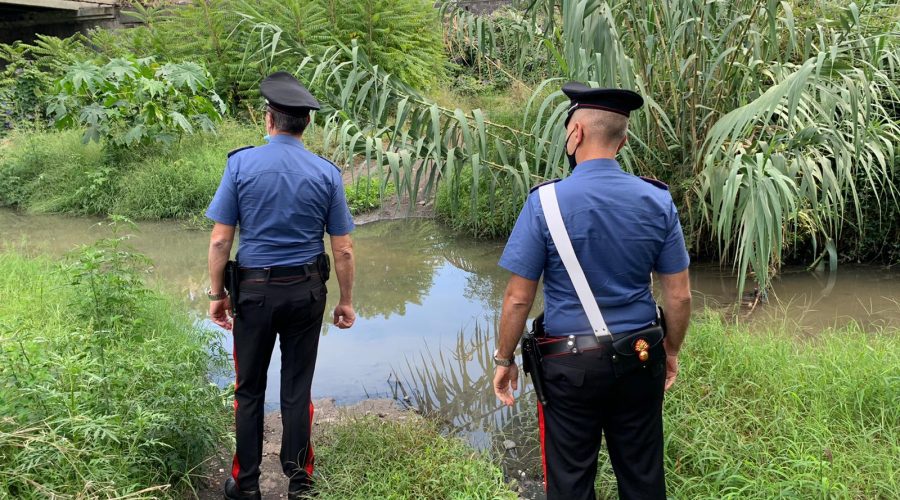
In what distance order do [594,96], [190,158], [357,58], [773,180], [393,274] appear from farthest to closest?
[190,158] < [393,274] < [357,58] < [773,180] < [594,96]

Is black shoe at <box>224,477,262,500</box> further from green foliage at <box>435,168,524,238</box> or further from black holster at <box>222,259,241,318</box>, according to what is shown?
green foliage at <box>435,168,524,238</box>

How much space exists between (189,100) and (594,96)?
9.03 meters

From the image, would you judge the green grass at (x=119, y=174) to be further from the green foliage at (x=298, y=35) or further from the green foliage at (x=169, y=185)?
the green foliage at (x=298, y=35)

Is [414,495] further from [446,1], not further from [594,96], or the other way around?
[446,1]

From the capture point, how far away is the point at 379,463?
3004 millimetres

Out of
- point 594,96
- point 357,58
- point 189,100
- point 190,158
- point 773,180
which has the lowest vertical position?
point 190,158

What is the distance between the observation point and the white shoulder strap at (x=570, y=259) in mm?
2098

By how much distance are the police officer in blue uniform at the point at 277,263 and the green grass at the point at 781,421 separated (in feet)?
4.38

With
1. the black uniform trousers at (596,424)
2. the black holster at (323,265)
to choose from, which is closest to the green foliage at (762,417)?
the black uniform trousers at (596,424)

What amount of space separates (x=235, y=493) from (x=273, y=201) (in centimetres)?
119

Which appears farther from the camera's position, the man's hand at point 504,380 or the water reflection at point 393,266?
the water reflection at point 393,266

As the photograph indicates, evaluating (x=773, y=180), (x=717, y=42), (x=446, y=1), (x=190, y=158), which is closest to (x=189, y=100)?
(x=190, y=158)

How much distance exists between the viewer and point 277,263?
2816 millimetres

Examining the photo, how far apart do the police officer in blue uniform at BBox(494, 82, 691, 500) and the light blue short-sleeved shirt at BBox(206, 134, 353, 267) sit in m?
0.98
